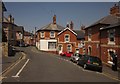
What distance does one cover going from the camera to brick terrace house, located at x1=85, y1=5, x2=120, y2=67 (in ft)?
82.5

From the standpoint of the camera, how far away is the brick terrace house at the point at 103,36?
25138 mm

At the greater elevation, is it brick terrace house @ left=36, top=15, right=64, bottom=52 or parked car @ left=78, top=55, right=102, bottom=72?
brick terrace house @ left=36, top=15, right=64, bottom=52

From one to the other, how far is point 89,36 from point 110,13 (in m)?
5.20

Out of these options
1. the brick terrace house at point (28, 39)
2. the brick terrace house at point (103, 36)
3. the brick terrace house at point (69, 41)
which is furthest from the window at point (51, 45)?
the brick terrace house at point (28, 39)

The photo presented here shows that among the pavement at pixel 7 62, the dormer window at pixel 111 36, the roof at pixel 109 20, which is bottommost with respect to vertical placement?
the pavement at pixel 7 62

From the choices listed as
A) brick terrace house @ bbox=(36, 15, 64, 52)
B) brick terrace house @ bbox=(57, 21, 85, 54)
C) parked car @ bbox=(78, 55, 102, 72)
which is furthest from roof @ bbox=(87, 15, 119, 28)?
brick terrace house @ bbox=(36, 15, 64, 52)

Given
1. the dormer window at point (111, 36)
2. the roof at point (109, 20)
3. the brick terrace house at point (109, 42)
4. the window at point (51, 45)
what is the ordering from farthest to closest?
the window at point (51, 45) → the roof at point (109, 20) → the dormer window at point (111, 36) → the brick terrace house at point (109, 42)

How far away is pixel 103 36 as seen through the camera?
28188 millimetres

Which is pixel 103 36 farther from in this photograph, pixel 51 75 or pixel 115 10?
pixel 51 75

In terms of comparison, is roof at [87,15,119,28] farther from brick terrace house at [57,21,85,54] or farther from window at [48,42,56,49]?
window at [48,42,56,49]

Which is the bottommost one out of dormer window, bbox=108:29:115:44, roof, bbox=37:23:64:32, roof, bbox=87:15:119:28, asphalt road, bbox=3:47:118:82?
asphalt road, bbox=3:47:118:82

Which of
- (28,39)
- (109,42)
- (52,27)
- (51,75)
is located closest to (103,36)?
(109,42)

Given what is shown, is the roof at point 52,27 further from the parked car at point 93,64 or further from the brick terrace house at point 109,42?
the parked car at point 93,64

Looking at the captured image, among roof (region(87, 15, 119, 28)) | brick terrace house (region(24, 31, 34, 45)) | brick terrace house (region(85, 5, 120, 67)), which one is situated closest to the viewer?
brick terrace house (region(85, 5, 120, 67))
